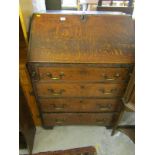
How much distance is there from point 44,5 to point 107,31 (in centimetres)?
66

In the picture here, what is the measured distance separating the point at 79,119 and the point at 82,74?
0.57 meters

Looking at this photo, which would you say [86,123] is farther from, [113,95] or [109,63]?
[109,63]

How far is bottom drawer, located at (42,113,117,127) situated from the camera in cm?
162

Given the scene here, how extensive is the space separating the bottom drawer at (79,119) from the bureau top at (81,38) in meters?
0.61

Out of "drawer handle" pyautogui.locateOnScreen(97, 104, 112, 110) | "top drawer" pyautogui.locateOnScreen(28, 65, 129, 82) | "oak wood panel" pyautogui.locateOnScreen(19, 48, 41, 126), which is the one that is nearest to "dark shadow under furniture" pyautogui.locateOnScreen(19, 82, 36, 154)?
"oak wood panel" pyautogui.locateOnScreen(19, 48, 41, 126)

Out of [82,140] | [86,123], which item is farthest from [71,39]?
[82,140]

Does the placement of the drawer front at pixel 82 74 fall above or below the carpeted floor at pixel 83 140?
above

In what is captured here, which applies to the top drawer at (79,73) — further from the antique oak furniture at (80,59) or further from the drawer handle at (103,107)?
the drawer handle at (103,107)

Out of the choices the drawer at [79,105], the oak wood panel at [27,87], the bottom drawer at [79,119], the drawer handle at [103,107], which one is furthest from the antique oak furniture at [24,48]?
the drawer handle at [103,107]

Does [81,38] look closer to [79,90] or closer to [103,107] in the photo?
[79,90]

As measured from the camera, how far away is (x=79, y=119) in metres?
1.67

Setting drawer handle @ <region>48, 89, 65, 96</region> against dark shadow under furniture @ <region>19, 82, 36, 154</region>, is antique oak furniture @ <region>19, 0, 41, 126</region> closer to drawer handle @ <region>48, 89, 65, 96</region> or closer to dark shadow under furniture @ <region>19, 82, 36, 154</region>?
dark shadow under furniture @ <region>19, 82, 36, 154</region>

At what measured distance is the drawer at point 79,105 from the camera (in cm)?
147
